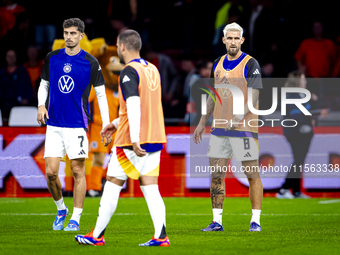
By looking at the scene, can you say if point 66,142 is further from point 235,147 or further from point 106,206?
point 235,147

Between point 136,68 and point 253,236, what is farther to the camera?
point 253,236

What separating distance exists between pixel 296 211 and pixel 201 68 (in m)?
4.20

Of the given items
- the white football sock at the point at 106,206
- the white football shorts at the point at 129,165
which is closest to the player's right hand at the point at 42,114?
the white football shorts at the point at 129,165

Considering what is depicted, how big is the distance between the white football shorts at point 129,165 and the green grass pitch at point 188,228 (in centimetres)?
63

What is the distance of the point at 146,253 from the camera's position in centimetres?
461

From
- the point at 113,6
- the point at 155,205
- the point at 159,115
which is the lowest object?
the point at 155,205

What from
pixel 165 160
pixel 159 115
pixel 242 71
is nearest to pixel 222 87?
pixel 242 71

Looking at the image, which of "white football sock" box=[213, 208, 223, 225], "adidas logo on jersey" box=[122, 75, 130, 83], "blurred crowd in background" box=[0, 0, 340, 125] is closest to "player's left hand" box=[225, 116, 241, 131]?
"white football sock" box=[213, 208, 223, 225]

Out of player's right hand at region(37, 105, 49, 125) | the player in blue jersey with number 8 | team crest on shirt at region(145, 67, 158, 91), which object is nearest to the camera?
team crest on shirt at region(145, 67, 158, 91)

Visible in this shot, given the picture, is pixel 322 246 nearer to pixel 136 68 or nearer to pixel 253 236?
pixel 253 236

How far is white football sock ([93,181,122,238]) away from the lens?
15.8 ft

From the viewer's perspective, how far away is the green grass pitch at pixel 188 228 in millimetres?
4938

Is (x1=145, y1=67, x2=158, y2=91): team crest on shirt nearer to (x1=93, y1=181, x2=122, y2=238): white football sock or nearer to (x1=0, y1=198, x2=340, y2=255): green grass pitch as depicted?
(x1=93, y1=181, x2=122, y2=238): white football sock

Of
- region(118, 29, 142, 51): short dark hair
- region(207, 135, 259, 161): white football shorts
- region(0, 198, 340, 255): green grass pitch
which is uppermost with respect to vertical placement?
region(118, 29, 142, 51): short dark hair
